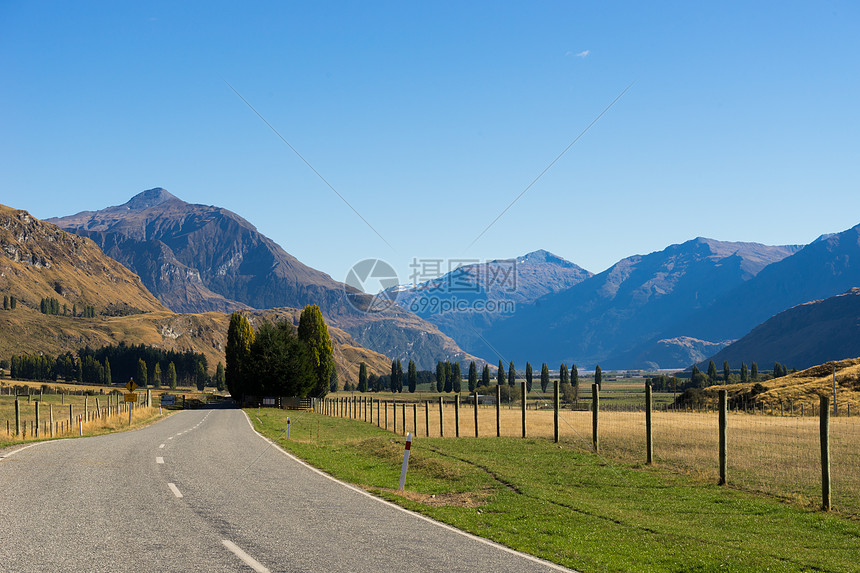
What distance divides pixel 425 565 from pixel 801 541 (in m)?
7.66

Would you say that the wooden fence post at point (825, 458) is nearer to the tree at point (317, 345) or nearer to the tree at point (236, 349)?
the tree at point (317, 345)

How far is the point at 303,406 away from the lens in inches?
3541

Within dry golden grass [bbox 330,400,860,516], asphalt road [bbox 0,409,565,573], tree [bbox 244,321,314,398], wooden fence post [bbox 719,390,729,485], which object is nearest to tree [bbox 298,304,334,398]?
tree [bbox 244,321,314,398]

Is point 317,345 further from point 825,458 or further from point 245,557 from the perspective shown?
point 245,557

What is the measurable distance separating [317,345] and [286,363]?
1590cm

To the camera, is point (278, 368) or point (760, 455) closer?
point (760, 455)

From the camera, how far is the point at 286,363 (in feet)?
291

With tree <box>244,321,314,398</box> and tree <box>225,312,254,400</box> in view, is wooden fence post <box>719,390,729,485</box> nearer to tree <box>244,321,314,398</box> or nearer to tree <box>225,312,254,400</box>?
tree <box>244,321,314,398</box>

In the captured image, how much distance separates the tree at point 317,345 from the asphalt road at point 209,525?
82380 millimetres

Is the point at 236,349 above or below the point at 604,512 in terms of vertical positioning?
below

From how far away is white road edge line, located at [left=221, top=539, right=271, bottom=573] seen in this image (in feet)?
30.2

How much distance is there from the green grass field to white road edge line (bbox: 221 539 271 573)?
14.3 feet

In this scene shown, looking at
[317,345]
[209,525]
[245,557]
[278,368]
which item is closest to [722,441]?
[209,525]

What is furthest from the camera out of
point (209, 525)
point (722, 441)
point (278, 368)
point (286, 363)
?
point (286, 363)
